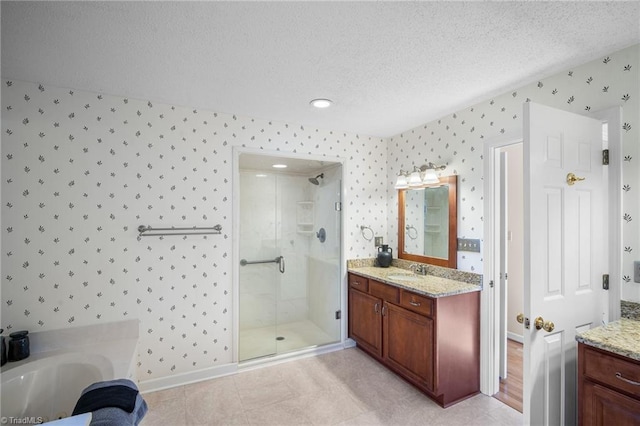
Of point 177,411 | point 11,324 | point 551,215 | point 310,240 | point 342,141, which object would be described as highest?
point 342,141

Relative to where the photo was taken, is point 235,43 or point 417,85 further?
point 417,85

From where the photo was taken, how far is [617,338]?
1425 millimetres

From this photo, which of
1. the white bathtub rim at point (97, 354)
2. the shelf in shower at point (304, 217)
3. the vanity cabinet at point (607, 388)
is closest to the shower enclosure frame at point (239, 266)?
the shelf in shower at point (304, 217)

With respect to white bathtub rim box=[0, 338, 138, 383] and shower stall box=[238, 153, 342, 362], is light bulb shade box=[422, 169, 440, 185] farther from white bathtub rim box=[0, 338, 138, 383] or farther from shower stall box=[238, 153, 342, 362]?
white bathtub rim box=[0, 338, 138, 383]

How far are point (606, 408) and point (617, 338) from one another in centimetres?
33

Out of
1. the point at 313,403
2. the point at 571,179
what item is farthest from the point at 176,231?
the point at 571,179

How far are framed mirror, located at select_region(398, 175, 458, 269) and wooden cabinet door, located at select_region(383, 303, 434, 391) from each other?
68 centimetres

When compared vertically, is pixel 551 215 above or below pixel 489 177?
below

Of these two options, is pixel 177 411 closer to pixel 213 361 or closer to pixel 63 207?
pixel 213 361

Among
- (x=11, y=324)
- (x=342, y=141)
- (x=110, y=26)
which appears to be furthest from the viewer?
(x=342, y=141)

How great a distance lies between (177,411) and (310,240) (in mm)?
2000

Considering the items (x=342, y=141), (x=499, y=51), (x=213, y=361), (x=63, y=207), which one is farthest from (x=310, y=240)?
(x=499, y=51)

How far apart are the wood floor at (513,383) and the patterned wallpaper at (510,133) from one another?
1.02 metres

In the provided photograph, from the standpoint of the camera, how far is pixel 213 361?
8.91 feet
